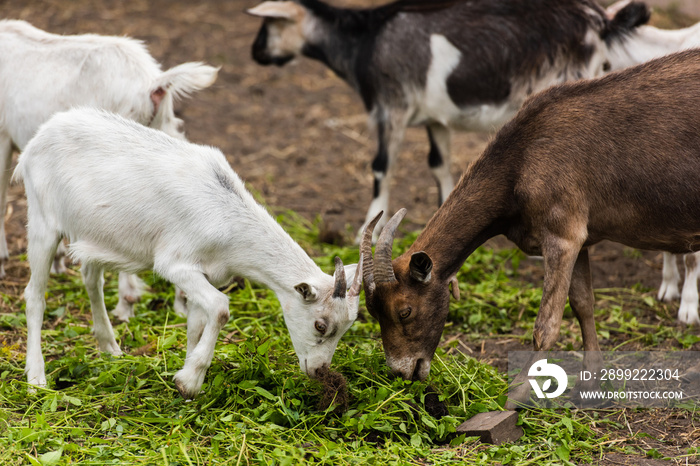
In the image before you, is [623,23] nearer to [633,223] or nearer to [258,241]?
[633,223]

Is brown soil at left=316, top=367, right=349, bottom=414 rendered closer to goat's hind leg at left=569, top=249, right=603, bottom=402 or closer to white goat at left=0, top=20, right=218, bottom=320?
goat's hind leg at left=569, top=249, right=603, bottom=402

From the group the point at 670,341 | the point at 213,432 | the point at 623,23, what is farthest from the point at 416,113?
the point at 213,432

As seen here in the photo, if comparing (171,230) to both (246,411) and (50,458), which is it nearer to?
(246,411)

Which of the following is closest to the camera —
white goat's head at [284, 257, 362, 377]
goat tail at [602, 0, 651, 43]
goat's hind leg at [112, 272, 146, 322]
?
white goat's head at [284, 257, 362, 377]

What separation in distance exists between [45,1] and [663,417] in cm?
1172

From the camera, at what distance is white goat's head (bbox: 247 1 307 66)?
326 inches

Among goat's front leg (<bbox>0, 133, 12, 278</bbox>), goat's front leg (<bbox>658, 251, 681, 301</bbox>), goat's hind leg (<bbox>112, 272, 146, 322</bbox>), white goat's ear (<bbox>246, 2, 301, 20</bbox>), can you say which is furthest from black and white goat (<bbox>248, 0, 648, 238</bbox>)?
goat's front leg (<bbox>0, 133, 12, 278</bbox>)

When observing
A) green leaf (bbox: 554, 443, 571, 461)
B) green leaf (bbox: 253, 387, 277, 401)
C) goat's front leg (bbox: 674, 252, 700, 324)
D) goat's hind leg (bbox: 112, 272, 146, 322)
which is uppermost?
green leaf (bbox: 554, 443, 571, 461)

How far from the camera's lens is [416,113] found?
7.68 meters

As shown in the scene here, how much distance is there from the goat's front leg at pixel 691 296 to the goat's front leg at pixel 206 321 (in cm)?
362

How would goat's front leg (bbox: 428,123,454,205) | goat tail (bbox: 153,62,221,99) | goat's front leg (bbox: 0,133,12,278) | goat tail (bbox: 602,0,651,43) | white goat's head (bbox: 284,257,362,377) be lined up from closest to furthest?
white goat's head (bbox: 284,257,362,377), goat tail (bbox: 153,62,221,99), goat's front leg (bbox: 0,133,12,278), goat tail (bbox: 602,0,651,43), goat's front leg (bbox: 428,123,454,205)

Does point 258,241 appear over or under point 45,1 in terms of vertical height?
over

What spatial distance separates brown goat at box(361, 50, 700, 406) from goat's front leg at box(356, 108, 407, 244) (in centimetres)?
280

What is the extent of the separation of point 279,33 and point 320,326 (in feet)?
16.1
